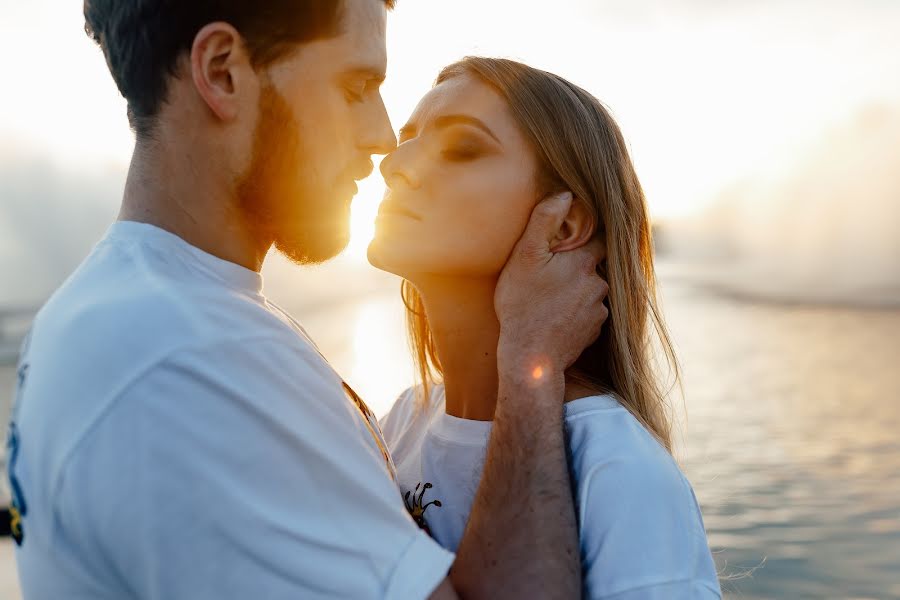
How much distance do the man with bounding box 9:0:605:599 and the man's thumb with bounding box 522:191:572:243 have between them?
27 cm

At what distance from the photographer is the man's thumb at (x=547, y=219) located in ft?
8.12

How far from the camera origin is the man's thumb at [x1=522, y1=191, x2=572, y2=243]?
2.47 metres

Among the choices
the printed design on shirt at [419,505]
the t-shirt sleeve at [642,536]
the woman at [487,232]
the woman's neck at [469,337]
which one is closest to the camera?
the t-shirt sleeve at [642,536]

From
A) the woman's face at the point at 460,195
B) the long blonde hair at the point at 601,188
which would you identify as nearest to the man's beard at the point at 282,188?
the woman's face at the point at 460,195

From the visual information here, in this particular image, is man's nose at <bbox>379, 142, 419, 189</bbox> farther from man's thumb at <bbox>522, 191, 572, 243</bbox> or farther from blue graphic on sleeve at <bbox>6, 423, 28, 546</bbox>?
blue graphic on sleeve at <bbox>6, 423, 28, 546</bbox>

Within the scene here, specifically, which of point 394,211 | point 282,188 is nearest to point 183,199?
point 282,188

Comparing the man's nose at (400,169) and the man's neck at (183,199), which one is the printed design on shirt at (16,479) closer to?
the man's neck at (183,199)

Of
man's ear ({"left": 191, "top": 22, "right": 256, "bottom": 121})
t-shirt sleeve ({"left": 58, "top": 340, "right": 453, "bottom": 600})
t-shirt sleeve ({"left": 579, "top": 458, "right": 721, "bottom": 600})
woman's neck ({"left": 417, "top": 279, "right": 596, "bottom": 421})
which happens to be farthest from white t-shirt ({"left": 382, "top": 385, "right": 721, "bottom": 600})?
man's ear ({"left": 191, "top": 22, "right": 256, "bottom": 121})

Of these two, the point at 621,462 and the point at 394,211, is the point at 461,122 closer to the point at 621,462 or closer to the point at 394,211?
the point at 394,211

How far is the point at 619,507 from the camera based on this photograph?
78.7 inches

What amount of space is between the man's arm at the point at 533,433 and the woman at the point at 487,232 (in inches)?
3.8

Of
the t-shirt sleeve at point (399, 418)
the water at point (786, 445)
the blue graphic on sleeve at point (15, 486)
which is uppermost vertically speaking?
the blue graphic on sleeve at point (15, 486)

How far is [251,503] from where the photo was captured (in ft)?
4.47

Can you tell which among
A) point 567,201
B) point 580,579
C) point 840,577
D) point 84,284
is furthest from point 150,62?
point 840,577
